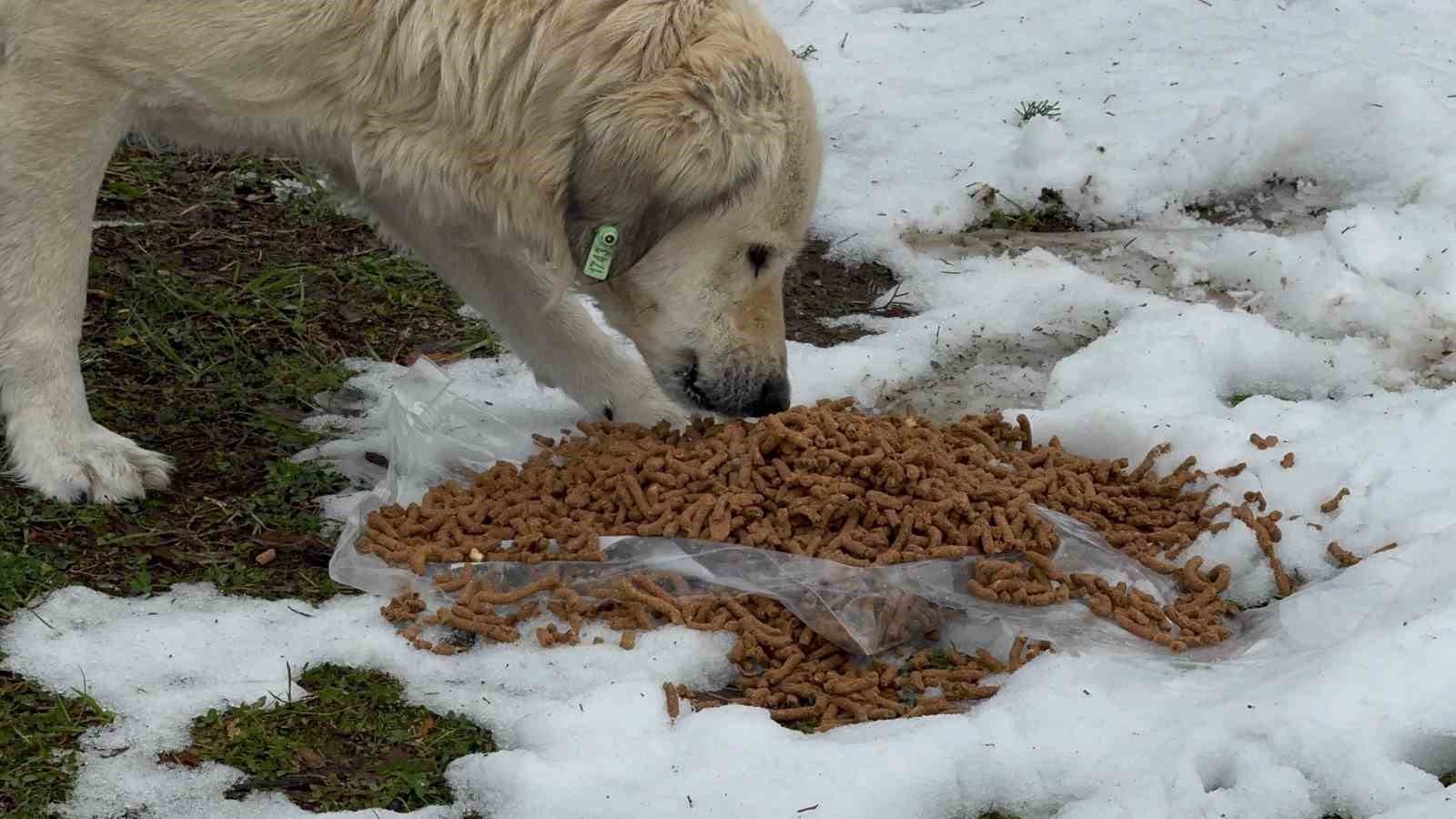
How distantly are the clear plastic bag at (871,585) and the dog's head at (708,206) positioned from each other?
597 mm

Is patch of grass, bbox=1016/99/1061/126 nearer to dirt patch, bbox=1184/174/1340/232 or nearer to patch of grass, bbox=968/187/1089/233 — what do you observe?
patch of grass, bbox=968/187/1089/233

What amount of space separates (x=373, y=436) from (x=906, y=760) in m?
2.17

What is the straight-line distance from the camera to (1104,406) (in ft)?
14.1

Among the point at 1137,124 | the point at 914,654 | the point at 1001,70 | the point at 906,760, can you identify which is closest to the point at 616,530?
the point at 914,654

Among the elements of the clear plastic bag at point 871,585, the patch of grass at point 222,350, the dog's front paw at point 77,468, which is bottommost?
the patch of grass at point 222,350

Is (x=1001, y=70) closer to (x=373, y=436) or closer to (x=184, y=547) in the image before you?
(x=373, y=436)

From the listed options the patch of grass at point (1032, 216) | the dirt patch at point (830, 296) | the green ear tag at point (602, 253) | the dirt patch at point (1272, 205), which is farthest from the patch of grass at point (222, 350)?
the dirt patch at point (1272, 205)

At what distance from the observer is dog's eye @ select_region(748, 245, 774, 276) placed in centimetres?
384

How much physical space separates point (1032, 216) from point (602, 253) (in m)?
2.70

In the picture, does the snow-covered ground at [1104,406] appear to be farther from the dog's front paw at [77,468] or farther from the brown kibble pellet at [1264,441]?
the dog's front paw at [77,468]

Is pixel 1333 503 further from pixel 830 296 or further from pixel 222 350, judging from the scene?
pixel 222 350

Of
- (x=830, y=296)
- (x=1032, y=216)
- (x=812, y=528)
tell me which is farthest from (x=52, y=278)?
(x=1032, y=216)

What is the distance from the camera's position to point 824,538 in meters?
3.62

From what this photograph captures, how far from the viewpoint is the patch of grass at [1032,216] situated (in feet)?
19.4
